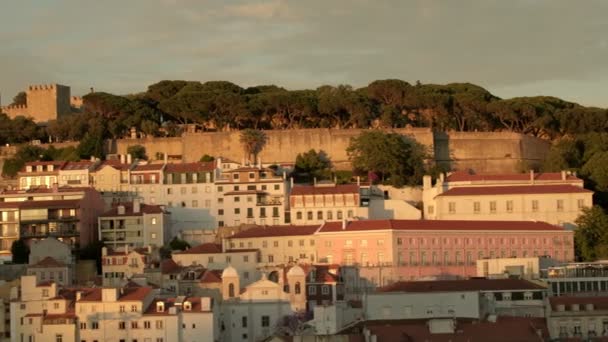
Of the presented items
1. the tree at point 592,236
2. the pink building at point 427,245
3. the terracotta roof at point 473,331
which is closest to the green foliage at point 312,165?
the pink building at point 427,245

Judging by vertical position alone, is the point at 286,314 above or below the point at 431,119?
below

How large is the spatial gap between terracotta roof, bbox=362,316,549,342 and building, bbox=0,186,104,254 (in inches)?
949

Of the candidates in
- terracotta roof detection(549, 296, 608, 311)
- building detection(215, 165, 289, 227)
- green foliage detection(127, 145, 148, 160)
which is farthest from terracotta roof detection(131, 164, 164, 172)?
terracotta roof detection(549, 296, 608, 311)

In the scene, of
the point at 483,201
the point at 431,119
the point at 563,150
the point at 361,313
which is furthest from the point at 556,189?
the point at 361,313

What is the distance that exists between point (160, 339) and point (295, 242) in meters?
14.2

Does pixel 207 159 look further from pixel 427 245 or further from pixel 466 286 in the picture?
pixel 466 286

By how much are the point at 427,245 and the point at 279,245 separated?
661 cm

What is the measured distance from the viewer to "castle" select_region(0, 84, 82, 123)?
97.4 m

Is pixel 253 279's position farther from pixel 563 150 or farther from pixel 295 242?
pixel 563 150

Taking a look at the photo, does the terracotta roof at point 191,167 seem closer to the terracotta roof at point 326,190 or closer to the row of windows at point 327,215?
the terracotta roof at point 326,190

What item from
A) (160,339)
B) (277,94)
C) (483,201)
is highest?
(277,94)

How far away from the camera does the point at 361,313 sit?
5609 centimetres

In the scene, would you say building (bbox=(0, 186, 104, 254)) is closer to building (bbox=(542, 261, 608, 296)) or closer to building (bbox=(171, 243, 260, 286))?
building (bbox=(171, 243, 260, 286))

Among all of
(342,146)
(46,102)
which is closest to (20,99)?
(46,102)
